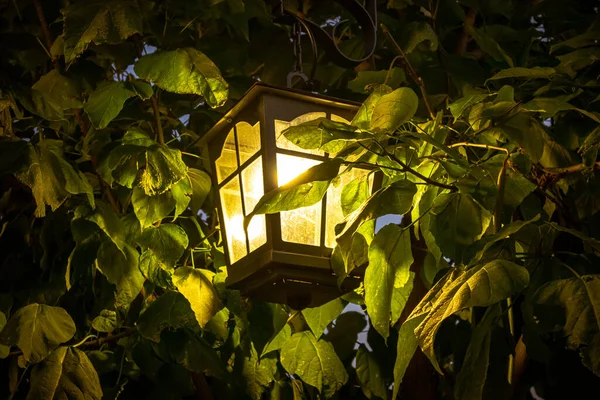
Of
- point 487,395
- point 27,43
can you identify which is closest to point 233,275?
point 487,395

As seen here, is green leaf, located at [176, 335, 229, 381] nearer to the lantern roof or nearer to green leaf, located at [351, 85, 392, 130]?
the lantern roof

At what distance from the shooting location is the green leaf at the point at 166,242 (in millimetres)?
2775

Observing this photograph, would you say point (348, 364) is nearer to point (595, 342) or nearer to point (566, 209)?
point (566, 209)

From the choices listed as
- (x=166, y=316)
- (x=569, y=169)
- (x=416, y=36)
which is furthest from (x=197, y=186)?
(x=569, y=169)

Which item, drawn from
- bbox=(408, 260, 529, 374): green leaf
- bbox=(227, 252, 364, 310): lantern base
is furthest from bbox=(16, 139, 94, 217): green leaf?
bbox=(408, 260, 529, 374): green leaf

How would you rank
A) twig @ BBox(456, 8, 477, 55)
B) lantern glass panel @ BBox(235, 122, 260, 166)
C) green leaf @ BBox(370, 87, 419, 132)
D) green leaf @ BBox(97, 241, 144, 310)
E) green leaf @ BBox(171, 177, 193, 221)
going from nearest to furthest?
green leaf @ BBox(370, 87, 419, 132)
lantern glass panel @ BBox(235, 122, 260, 166)
green leaf @ BBox(171, 177, 193, 221)
green leaf @ BBox(97, 241, 144, 310)
twig @ BBox(456, 8, 477, 55)

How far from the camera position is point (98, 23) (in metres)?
2.65

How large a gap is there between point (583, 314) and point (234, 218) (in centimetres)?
103

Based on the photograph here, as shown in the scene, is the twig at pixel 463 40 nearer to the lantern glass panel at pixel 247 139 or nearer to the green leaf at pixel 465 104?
the green leaf at pixel 465 104

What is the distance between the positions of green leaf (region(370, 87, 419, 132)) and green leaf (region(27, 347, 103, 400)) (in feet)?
4.49

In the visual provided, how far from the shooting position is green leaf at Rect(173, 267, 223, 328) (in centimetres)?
265

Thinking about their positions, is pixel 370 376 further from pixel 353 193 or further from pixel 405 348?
pixel 405 348

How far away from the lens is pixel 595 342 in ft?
5.32

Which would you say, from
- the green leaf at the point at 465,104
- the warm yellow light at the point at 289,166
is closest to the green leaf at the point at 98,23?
the warm yellow light at the point at 289,166
